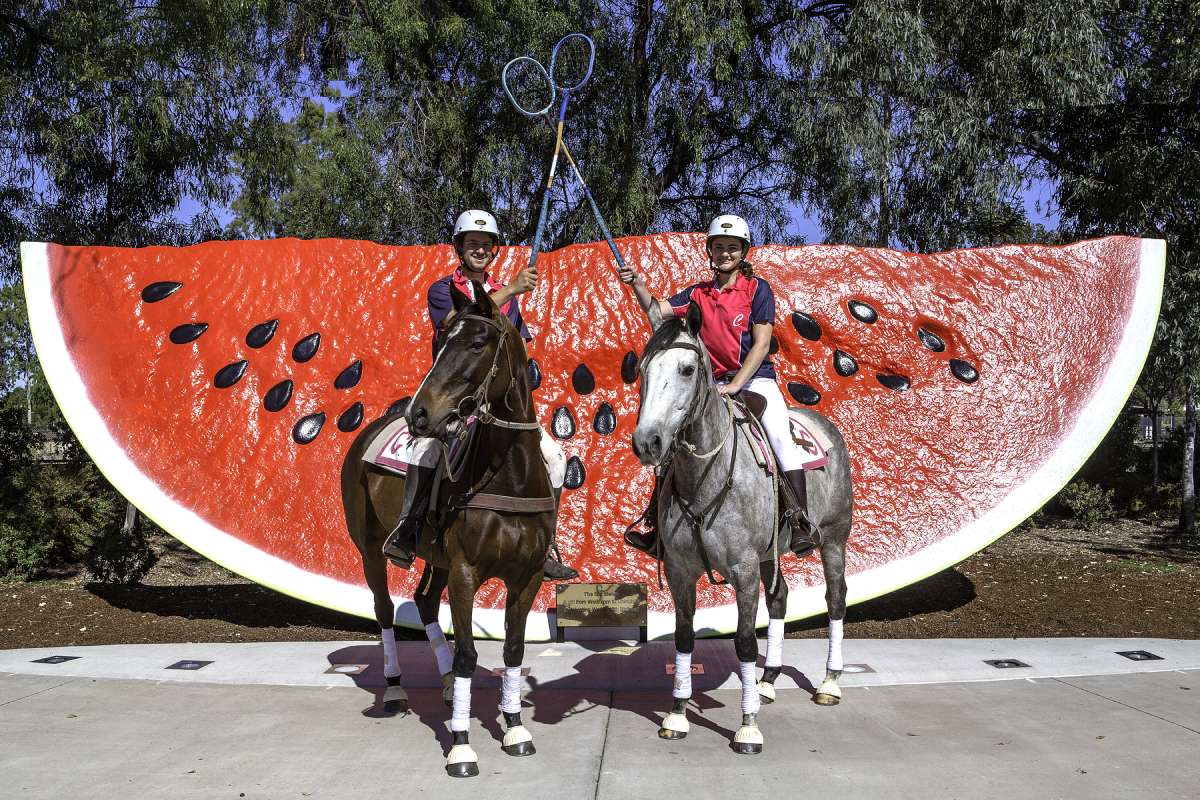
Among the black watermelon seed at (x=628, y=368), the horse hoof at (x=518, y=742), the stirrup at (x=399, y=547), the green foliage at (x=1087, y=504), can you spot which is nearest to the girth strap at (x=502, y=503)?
the stirrup at (x=399, y=547)

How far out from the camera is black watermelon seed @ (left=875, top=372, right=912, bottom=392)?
7.74 meters

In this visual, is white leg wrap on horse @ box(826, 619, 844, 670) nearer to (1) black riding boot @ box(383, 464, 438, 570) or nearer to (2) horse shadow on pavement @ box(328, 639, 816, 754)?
(2) horse shadow on pavement @ box(328, 639, 816, 754)

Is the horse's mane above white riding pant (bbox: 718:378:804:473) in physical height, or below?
above

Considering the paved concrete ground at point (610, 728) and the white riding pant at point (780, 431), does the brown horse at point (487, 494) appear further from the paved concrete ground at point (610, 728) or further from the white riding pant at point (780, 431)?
the white riding pant at point (780, 431)

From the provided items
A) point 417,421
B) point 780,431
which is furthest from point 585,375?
point 417,421

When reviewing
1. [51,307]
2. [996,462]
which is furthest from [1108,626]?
[51,307]

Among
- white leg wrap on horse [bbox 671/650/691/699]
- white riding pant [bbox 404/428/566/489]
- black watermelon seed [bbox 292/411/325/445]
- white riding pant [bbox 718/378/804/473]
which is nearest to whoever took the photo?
white riding pant [bbox 404/428/566/489]

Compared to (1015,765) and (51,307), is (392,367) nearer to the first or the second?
(51,307)

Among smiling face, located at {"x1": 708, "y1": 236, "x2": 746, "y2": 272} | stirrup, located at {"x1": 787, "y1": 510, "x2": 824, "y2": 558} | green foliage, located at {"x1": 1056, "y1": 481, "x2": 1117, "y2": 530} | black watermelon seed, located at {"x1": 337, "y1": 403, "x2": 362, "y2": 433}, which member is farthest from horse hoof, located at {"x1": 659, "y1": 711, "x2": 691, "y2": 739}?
green foliage, located at {"x1": 1056, "y1": 481, "x2": 1117, "y2": 530}

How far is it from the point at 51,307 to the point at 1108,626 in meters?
8.38

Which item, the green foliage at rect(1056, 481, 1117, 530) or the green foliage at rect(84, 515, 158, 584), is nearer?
the green foliage at rect(84, 515, 158, 584)

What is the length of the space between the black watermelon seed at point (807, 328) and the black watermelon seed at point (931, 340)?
2.72ft

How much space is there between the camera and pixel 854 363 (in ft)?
25.6

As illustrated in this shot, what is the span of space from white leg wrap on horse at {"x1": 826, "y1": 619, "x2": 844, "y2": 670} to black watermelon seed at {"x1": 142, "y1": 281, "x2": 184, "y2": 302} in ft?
18.4
